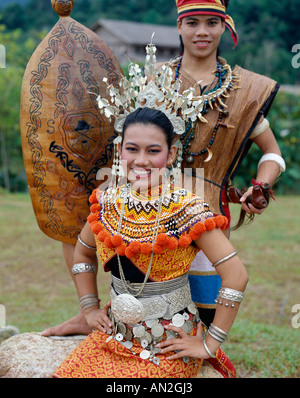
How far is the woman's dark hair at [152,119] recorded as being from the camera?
2012mm

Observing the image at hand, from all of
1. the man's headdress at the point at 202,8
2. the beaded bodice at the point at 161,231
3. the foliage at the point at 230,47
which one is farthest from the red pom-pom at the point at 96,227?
the foliage at the point at 230,47

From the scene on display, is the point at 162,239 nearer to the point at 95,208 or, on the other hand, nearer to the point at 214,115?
the point at 95,208

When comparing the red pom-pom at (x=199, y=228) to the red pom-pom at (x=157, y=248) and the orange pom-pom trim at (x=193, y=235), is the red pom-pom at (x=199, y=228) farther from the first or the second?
the red pom-pom at (x=157, y=248)

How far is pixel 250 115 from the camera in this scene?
245 cm

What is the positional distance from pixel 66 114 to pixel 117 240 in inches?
34.0

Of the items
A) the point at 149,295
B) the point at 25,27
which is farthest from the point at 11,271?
the point at 25,27

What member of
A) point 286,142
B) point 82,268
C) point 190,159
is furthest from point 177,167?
point 286,142

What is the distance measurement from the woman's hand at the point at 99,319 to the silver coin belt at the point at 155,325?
0.12 m

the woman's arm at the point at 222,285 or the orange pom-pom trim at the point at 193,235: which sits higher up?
the orange pom-pom trim at the point at 193,235

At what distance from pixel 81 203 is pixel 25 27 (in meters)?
35.8

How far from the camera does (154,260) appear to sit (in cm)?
203

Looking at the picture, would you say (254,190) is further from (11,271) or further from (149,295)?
(11,271)

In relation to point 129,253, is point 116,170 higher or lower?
higher

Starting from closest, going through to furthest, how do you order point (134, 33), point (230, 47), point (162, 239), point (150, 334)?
point (162, 239) → point (150, 334) → point (230, 47) → point (134, 33)
